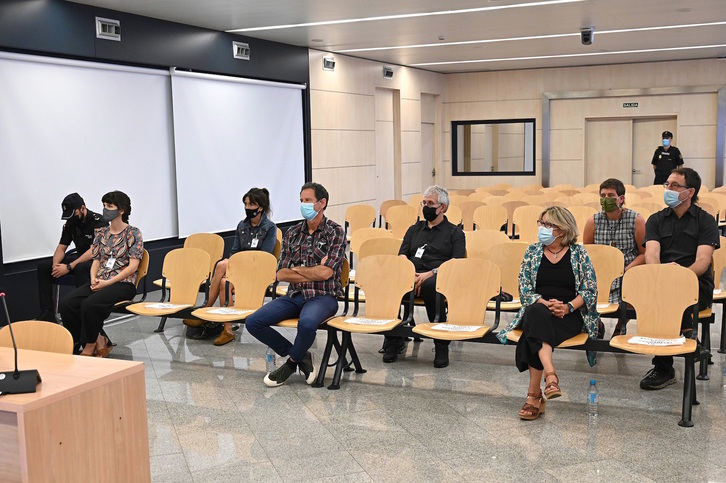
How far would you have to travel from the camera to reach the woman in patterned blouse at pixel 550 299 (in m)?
5.03

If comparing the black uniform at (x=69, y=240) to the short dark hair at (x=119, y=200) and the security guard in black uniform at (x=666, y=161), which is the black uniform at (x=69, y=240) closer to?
the short dark hair at (x=119, y=200)

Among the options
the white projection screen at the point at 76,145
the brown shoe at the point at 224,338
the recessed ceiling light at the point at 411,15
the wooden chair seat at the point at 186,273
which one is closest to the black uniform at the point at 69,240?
the white projection screen at the point at 76,145

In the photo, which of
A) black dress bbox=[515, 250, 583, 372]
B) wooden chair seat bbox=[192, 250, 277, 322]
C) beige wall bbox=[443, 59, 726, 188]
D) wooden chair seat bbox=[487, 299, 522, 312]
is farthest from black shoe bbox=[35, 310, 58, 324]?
beige wall bbox=[443, 59, 726, 188]

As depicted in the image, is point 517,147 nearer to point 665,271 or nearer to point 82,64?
point 82,64

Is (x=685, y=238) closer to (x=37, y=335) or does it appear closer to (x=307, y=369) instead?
(x=307, y=369)

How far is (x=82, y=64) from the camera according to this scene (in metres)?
8.77

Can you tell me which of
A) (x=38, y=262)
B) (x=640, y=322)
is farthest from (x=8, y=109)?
(x=640, y=322)

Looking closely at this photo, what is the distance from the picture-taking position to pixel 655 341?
502 centimetres

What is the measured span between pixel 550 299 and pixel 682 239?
50.3 inches

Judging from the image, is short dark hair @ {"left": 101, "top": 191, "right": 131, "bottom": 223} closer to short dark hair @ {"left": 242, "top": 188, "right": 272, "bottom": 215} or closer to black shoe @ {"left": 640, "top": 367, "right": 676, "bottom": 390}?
short dark hair @ {"left": 242, "top": 188, "right": 272, "bottom": 215}

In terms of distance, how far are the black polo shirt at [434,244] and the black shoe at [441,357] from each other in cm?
72

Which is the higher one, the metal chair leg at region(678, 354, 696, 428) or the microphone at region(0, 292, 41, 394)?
the microphone at region(0, 292, 41, 394)

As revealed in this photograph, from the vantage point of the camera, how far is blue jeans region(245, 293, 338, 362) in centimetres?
572

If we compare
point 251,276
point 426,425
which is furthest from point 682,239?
point 251,276
